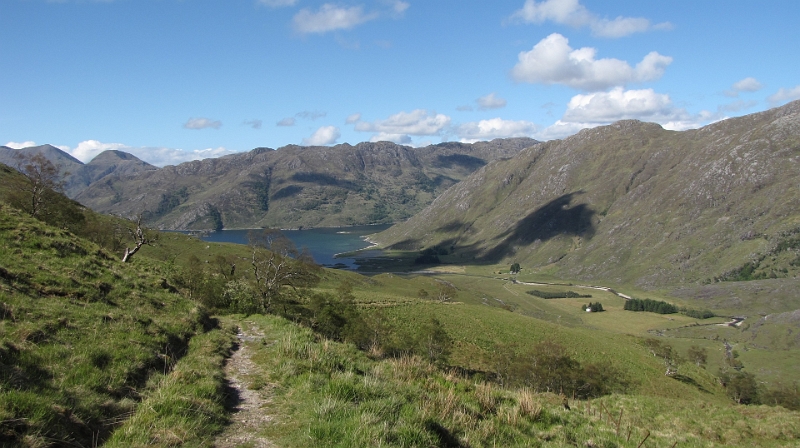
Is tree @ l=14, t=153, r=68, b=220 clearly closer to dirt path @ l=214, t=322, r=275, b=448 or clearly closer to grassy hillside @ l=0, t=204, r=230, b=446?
grassy hillside @ l=0, t=204, r=230, b=446

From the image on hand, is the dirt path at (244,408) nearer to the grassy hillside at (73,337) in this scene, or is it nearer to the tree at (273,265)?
the grassy hillside at (73,337)

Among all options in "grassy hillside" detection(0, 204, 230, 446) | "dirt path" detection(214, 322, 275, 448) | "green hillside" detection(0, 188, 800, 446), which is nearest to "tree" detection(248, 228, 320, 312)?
"green hillside" detection(0, 188, 800, 446)

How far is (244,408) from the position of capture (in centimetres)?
1042

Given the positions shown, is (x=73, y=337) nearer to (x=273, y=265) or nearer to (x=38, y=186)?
(x=273, y=265)

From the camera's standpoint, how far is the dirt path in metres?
8.56

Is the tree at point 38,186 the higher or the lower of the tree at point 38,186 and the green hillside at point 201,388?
the higher

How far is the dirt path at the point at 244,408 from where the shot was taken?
8.56 meters

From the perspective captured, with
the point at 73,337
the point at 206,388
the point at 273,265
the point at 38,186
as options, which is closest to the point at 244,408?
the point at 206,388

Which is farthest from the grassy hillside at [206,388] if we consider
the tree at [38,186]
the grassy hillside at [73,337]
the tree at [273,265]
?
the tree at [38,186]

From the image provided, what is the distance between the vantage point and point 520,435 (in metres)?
10.7

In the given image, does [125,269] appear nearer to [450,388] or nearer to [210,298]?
[210,298]

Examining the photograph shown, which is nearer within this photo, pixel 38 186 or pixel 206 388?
pixel 206 388

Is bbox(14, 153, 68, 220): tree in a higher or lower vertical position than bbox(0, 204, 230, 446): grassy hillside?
higher

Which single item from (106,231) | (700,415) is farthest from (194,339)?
(106,231)
